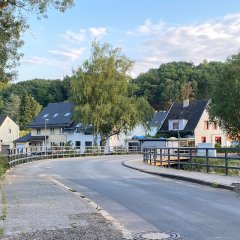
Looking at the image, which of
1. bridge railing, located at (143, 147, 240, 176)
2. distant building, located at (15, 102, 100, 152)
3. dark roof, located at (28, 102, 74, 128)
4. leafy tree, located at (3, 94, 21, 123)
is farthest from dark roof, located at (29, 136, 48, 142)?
leafy tree, located at (3, 94, 21, 123)

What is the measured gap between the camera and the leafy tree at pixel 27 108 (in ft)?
447

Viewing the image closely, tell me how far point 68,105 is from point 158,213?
77.9m

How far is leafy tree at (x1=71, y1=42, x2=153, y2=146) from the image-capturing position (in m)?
62.1

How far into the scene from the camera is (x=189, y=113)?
78188 mm

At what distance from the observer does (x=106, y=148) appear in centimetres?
5925

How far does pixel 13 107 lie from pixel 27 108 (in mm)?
13322

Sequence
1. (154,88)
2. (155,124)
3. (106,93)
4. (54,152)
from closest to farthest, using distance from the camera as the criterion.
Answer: (54,152), (106,93), (155,124), (154,88)

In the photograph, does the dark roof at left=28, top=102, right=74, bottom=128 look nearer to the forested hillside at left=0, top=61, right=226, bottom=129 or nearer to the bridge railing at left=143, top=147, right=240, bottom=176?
the forested hillside at left=0, top=61, right=226, bottom=129

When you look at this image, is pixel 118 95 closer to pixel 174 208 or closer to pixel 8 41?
pixel 8 41

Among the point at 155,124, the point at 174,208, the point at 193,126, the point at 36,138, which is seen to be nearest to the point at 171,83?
A: the point at 155,124

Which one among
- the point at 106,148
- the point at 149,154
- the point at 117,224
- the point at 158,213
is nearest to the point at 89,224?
the point at 117,224

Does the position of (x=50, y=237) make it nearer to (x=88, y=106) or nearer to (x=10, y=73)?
(x=10, y=73)

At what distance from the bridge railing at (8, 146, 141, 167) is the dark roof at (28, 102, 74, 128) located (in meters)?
21.1

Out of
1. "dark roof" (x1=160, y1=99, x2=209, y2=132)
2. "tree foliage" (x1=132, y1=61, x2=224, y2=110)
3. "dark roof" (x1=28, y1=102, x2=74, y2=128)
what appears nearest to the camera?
"dark roof" (x1=160, y1=99, x2=209, y2=132)
